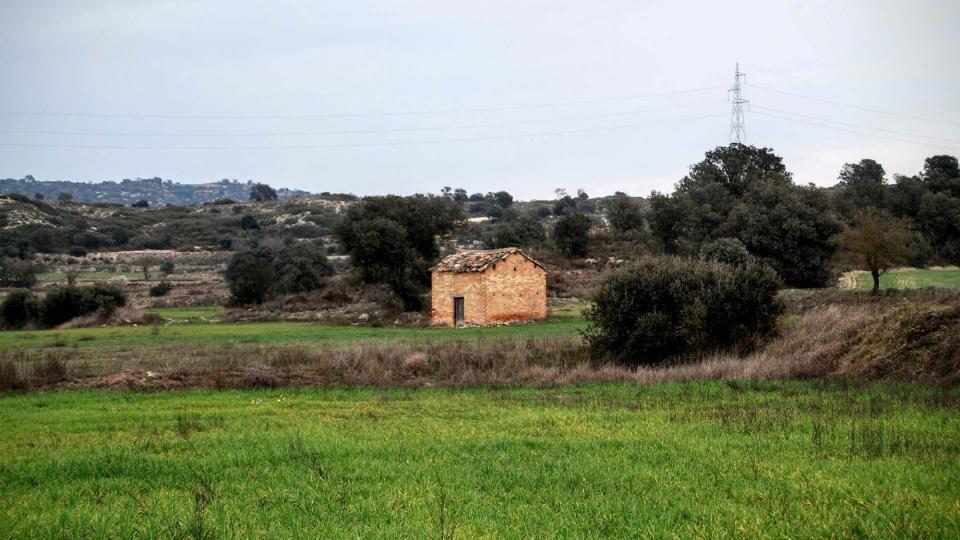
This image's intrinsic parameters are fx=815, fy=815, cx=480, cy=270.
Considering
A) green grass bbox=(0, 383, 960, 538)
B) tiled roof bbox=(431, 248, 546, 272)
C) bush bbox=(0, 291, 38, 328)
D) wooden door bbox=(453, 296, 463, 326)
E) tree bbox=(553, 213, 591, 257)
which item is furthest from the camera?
tree bbox=(553, 213, 591, 257)

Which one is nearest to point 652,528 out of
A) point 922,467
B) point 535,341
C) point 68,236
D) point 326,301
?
point 922,467

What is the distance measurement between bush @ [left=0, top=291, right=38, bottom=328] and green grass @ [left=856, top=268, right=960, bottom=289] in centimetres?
5339

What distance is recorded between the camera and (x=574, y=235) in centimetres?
8106

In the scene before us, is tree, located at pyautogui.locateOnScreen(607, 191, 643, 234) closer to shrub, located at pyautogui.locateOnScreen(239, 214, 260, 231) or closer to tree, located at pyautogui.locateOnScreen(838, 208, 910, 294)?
tree, located at pyautogui.locateOnScreen(838, 208, 910, 294)

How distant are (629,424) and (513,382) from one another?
25.2ft

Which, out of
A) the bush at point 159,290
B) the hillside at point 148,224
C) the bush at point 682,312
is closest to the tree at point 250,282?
the bush at point 159,290

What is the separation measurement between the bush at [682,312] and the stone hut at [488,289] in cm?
2430

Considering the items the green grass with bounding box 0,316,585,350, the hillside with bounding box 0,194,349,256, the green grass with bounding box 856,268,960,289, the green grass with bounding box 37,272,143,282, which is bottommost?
the green grass with bounding box 0,316,585,350

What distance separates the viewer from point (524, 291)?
172 ft

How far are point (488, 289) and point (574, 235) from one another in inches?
1257

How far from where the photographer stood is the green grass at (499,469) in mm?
7703

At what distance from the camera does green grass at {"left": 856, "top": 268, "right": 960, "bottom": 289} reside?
151 ft

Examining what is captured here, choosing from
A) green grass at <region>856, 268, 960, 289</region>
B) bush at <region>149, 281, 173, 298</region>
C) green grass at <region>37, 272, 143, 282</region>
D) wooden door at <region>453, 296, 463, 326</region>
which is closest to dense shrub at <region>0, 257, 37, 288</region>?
green grass at <region>37, 272, 143, 282</region>

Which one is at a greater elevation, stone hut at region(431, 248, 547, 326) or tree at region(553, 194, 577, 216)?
tree at region(553, 194, 577, 216)
